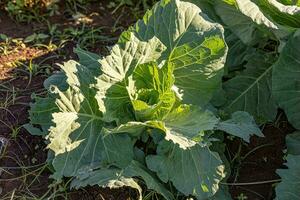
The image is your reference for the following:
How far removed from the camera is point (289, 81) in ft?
9.68

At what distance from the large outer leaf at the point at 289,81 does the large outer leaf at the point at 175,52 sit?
1.06ft

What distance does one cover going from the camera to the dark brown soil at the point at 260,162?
115 inches

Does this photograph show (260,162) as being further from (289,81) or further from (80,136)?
(80,136)

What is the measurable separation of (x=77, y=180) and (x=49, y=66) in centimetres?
104

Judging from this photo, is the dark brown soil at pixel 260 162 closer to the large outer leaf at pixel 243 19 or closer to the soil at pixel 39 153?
the soil at pixel 39 153

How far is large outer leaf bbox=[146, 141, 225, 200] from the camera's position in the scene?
2666 mm

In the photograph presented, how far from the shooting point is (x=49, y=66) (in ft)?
11.5

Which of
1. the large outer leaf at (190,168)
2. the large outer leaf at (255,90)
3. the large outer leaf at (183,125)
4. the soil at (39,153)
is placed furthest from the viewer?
the large outer leaf at (255,90)

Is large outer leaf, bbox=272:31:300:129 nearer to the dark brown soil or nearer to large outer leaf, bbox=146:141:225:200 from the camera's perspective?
the dark brown soil

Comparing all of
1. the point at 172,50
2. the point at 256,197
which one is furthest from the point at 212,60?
the point at 256,197

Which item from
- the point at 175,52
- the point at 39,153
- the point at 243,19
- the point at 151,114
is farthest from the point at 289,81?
the point at 39,153

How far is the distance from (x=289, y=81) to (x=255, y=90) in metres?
0.25

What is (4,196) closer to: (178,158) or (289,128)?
(178,158)

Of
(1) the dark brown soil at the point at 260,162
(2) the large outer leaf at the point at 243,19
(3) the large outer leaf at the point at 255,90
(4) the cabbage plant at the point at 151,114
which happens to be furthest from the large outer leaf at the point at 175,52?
(1) the dark brown soil at the point at 260,162
